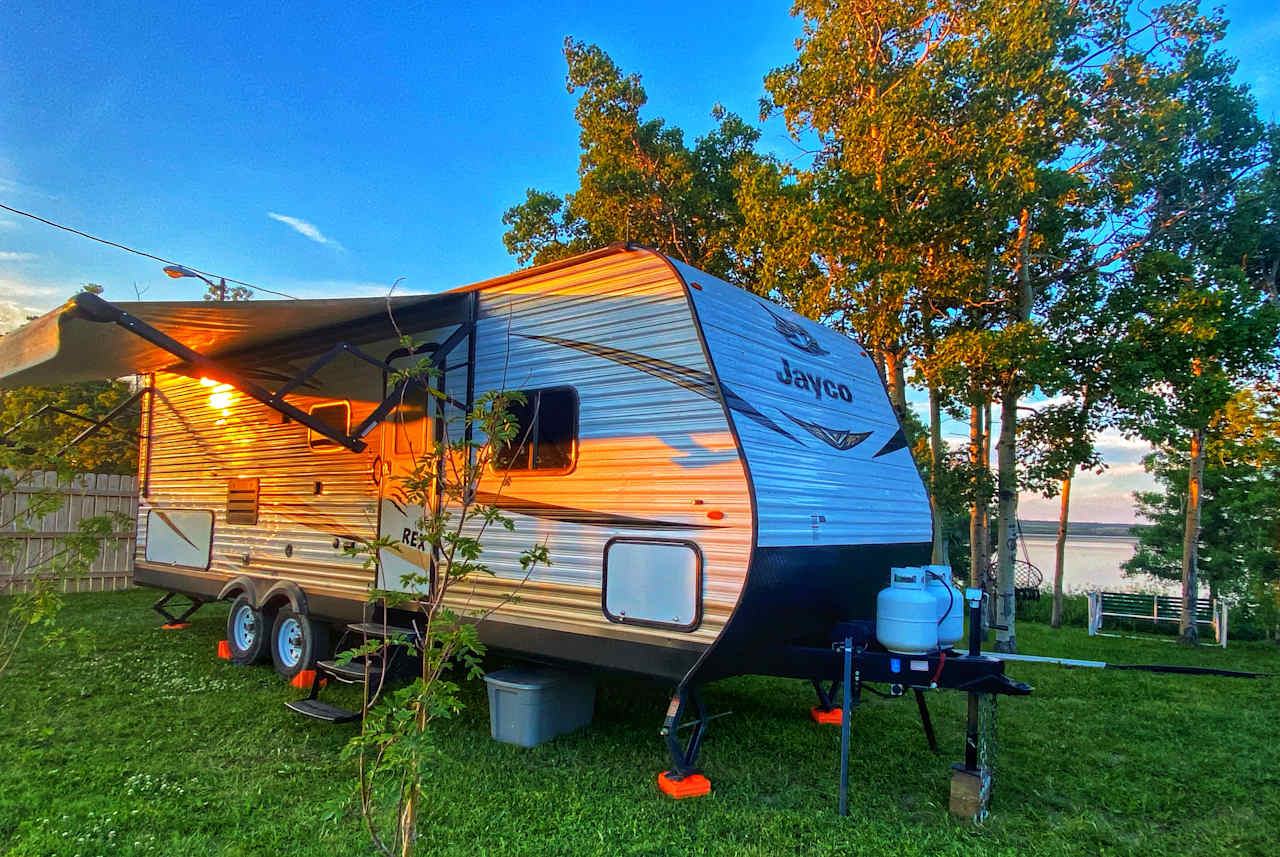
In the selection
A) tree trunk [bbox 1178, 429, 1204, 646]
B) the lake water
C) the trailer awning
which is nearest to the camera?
the trailer awning

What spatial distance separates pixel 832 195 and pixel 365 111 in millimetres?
6557

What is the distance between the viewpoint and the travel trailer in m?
4.46

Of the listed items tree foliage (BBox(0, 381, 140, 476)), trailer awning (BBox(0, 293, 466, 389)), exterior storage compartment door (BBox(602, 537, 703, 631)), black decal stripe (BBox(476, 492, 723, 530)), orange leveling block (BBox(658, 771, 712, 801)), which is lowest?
orange leveling block (BBox(658, 771, 712, 801))

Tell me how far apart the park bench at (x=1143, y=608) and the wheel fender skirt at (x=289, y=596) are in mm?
13511

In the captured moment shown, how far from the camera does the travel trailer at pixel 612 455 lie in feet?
14.6

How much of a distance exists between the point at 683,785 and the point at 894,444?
3370mm

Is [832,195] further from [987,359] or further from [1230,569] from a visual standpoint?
[1230,569]

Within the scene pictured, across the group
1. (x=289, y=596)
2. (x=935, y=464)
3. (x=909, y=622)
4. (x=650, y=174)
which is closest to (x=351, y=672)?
(x=289, y=596)

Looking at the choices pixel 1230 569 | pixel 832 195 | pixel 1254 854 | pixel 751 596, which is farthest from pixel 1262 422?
pixel 1230 569

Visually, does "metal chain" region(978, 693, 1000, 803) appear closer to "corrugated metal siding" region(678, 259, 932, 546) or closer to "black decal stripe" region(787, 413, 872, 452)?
"corrugated metal siding" region(678, 259, 932, 546)

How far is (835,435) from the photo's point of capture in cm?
551

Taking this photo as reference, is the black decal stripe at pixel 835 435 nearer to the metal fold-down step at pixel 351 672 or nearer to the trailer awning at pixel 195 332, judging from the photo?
the trailer awning at pixel 195 332

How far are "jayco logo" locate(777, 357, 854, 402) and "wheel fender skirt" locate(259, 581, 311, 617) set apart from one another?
4640 mm

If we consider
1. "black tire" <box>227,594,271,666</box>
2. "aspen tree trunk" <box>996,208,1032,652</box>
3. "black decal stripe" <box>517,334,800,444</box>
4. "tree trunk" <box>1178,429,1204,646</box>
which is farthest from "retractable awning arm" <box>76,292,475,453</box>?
"tree trunk" <box>1178,429,1204,646</box>
